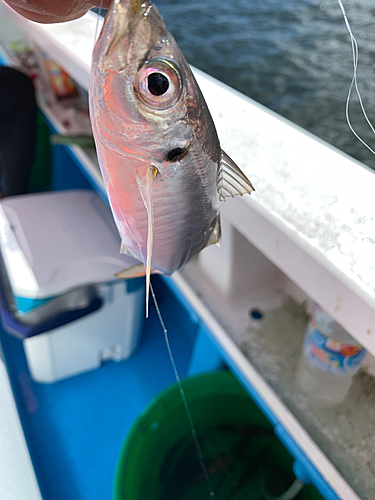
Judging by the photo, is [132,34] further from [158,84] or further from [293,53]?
[293,53]

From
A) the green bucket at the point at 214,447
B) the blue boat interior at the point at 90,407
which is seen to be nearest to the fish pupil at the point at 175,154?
the green bucket at the point at 214,447

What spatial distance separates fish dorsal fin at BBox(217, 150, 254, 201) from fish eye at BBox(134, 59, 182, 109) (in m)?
0.09

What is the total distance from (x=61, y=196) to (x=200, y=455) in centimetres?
104

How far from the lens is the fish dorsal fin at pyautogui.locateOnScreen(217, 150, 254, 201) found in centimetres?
36

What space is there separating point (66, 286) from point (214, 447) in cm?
67

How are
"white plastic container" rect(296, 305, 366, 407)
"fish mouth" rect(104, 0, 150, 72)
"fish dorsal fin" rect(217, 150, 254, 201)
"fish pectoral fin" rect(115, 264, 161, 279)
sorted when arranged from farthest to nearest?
"white plastic container" rect(296, 305, 366, 407) → "fish pectoral fin" rect(115, 264, 161, 279) → "fish dorsal fin" rect(217, 150, 254, 201) → "fish mouth" rect(104, 0, 150, 72)

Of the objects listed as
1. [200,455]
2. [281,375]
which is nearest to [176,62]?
[281,375]

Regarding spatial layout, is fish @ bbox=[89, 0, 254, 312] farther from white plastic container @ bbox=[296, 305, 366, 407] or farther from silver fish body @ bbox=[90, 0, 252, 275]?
white plastic container @ bbox=[296, 305, 366, 407]

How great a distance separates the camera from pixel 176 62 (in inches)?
11.2

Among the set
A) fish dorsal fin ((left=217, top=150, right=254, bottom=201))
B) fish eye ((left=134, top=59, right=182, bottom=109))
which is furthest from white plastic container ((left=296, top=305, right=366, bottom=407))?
fish eye ((left=134, top=59, right=182, bottom=109))

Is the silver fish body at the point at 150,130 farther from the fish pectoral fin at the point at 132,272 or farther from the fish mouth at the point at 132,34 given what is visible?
the fish pectoral fin at the point at 132,272

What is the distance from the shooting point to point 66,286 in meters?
1.12

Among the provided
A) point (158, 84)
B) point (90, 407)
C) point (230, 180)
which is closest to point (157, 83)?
point (158, 84)

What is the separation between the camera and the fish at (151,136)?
27 centimetres
